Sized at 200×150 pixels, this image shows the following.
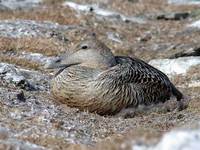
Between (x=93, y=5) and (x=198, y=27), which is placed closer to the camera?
(x=198, y=27)

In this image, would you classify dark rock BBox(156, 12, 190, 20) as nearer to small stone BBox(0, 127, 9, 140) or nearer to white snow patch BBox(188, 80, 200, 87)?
white snow patch BBox(188, 80, 200, 87)

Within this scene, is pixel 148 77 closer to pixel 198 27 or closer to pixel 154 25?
pixel 198 27

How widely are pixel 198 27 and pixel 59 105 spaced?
50.6 feet

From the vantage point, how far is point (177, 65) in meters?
20.0

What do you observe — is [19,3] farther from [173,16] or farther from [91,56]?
[91,56]

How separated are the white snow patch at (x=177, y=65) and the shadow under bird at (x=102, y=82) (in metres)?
5.06

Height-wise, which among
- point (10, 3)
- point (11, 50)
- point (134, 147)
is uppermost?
point (10, 3)

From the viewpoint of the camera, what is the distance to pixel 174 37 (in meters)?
26.8

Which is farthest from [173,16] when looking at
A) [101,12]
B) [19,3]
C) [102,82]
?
[102,82]

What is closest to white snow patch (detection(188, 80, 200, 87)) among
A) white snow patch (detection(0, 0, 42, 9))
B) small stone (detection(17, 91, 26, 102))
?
small stone (detection(17, 91, 26, 102))

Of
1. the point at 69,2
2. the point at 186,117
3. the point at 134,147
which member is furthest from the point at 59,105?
the point at 69,2

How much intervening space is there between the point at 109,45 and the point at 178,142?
16.3 m

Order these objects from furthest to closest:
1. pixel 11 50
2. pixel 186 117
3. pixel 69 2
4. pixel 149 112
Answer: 1. pixel 69 2
2. pixel 11 50
3. pixel 149 112
4. pixel 186 117

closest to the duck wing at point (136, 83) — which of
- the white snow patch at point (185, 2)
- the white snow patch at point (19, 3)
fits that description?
the white snow patch at point (19, 3)
